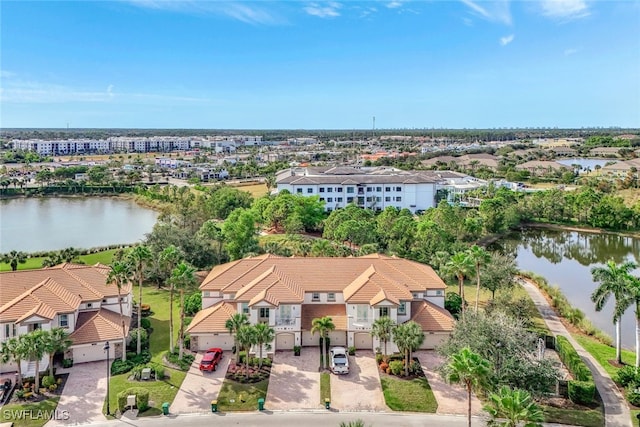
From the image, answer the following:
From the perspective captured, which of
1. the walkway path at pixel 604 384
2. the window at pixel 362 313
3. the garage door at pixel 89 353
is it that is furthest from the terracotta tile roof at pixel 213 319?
the walkway path at pixel 604 384

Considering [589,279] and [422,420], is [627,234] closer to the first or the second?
[589,279]

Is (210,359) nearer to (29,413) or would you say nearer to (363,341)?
(29,413)

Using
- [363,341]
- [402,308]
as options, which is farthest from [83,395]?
[402,308]

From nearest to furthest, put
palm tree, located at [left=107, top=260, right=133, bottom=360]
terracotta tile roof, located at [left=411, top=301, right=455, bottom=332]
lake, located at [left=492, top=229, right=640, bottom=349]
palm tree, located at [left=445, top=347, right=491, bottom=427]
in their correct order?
1. palm tree, located at [left=445, top=347, right=491, bottom=427]
2. palm tree, located at [left=107, top=260, right=133, bottom=360]
3. terracotta tile roof, located at [left=411, top=301, right=455, bottom=332]
4. lake, located at [left=492, top=229, right=640, bottom=349]

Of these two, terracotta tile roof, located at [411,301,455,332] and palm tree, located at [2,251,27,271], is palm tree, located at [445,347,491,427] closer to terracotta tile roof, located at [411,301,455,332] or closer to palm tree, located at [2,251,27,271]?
terracotta tile roof, located at [411,301,455,332]

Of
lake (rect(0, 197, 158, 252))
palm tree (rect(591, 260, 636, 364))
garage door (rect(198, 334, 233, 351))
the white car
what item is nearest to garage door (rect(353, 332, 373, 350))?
the white car

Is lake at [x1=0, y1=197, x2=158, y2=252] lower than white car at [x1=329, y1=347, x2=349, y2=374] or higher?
higher

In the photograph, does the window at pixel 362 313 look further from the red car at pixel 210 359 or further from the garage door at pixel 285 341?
the red car at pixel 210 359
